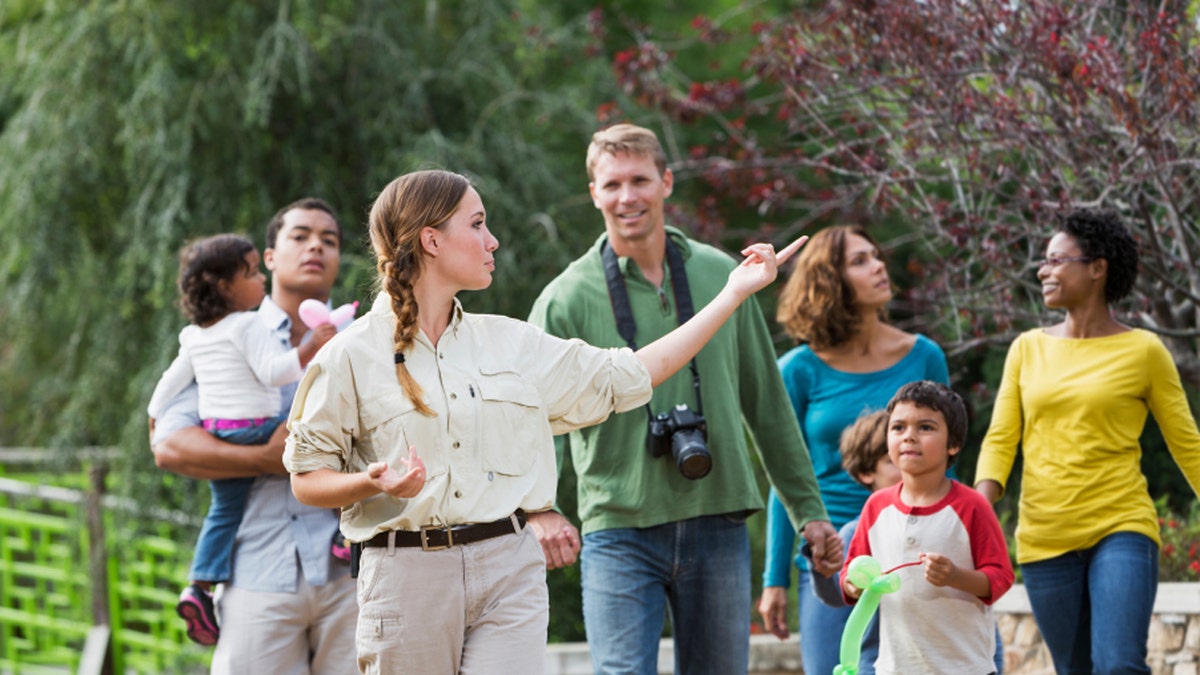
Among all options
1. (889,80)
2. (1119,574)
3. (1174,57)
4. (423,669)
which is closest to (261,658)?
(423,669)

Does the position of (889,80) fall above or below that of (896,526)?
above

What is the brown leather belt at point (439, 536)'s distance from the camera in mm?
3002

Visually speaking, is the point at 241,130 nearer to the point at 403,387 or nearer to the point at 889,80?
the point at 889,80

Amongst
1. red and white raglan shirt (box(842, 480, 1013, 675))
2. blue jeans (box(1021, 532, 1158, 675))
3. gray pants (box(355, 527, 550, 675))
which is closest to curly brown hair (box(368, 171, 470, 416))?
gray pants (box(355, 527, 550, 675))

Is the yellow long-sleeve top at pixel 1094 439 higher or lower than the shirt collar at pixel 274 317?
lower

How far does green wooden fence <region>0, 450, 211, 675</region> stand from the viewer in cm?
873

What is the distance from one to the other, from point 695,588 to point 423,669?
1226 millimetres

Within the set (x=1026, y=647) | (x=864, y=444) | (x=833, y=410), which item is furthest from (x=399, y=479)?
(x=1026, y=647)

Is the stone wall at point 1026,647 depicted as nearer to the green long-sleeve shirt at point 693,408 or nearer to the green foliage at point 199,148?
the green long-sleeve shirt at point 693,408

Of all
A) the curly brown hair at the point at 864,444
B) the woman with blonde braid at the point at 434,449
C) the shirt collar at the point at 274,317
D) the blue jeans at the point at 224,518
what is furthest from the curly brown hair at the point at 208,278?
the curly brown hair at the point at 864,444

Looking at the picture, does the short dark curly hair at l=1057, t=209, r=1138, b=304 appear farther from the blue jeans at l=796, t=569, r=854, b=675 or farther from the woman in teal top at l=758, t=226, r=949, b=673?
the blue jeans at l=796, t=569, r=854, b=675

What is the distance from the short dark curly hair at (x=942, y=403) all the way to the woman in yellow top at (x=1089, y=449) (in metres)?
0.49

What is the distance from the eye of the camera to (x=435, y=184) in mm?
3166

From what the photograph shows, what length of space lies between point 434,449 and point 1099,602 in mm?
2280
